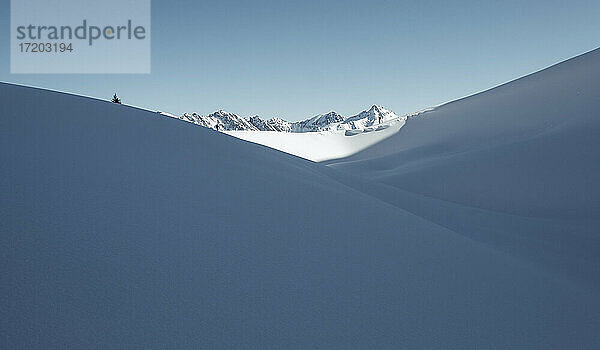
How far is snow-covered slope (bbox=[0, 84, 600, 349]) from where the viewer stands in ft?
6.47

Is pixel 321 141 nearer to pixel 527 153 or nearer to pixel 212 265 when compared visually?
pixel 527 153

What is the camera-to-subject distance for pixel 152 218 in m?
2.74

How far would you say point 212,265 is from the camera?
8.11 feet

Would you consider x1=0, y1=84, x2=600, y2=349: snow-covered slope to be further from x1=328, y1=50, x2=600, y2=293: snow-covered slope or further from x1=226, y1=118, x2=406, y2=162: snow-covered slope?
x1=226, y1=118, x2=406, y2=162: snow-covered slope

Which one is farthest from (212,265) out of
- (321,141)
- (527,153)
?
(321,141)

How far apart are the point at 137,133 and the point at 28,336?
9.40ft

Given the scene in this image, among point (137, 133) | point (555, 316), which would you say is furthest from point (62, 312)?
point (555, 316)

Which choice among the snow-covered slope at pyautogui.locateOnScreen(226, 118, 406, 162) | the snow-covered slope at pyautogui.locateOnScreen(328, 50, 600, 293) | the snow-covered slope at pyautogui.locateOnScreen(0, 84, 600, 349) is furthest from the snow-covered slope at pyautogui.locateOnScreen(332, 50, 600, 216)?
the snow-covered slope at pyautogui.locateOnScreen(226, 118, 406, 162)

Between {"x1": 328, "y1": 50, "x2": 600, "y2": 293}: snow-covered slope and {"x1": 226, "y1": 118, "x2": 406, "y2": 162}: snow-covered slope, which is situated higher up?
{"x1": 226, "y1": 118, "x2": 406, "y2": 162}: snow-covered slope

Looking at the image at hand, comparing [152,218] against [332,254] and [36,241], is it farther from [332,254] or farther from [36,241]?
[332,254]

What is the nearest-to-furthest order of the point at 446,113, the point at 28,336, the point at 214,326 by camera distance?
the point at 28,336, the point at 214,326, the point at 446,113

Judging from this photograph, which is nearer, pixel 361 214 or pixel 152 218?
pixel 152 218

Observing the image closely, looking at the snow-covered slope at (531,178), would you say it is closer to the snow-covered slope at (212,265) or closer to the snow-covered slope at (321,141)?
the snow-covered slope at (212,265)

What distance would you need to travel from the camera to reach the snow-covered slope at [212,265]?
6.47ft
